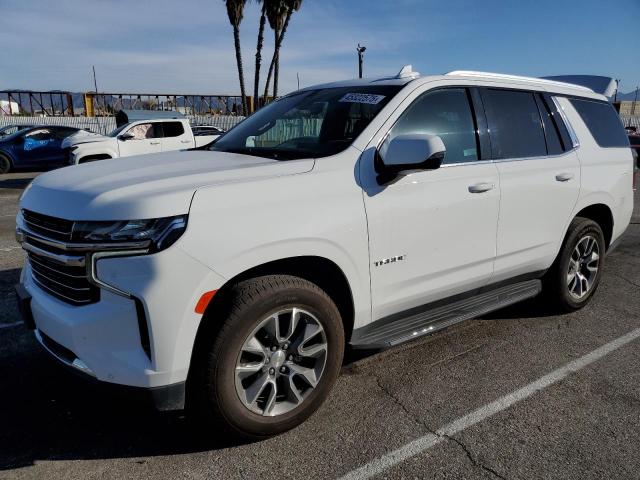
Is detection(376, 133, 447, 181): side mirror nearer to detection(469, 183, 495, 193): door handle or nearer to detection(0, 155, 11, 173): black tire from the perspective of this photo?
detection(469, 183, 495, 193): door handle

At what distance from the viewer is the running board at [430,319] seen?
2.95 m

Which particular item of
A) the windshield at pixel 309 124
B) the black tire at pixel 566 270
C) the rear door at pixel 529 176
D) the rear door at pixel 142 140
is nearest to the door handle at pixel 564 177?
the rear door at pixel 529 176

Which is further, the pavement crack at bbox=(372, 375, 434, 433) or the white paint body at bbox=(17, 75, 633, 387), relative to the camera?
the pavement crack at bbox=(372, 375, 434, 433)

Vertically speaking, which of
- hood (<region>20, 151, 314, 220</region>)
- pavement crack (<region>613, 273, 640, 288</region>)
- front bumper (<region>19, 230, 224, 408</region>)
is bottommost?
pavement crack (<region>613, 273, 640, 288</region>)

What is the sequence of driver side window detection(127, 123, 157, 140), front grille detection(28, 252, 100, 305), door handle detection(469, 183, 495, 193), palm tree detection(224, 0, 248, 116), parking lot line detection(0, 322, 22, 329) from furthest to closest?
palm tree detection(224, 0, 248, 116)
driver side window detection(127, 123, 157, 140)
parking lot line detection(0, 322, 22, 329)
door handle detection(469, 183, 495, 193)
front grille detection(28, 252, 100, 305)

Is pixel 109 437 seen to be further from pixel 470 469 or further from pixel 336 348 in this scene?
pixel 470 469

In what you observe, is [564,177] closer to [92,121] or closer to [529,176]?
[529,176]

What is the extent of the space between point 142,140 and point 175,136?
37.7 inches

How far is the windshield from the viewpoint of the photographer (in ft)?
→ 9.95

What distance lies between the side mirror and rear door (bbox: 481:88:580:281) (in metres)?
0.94

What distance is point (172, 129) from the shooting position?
1433 cm

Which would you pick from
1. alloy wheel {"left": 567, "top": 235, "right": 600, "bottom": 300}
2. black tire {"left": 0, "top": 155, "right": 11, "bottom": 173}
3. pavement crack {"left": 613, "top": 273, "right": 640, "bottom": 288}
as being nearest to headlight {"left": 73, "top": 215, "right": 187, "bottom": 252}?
alloy wheel {"left": 567, "top": 235, "right": 600, "bottom": 300}

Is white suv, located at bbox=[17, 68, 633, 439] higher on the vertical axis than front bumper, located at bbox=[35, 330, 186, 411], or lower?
higher

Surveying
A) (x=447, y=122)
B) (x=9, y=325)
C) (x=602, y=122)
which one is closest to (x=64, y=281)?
(x=9, y=325)
